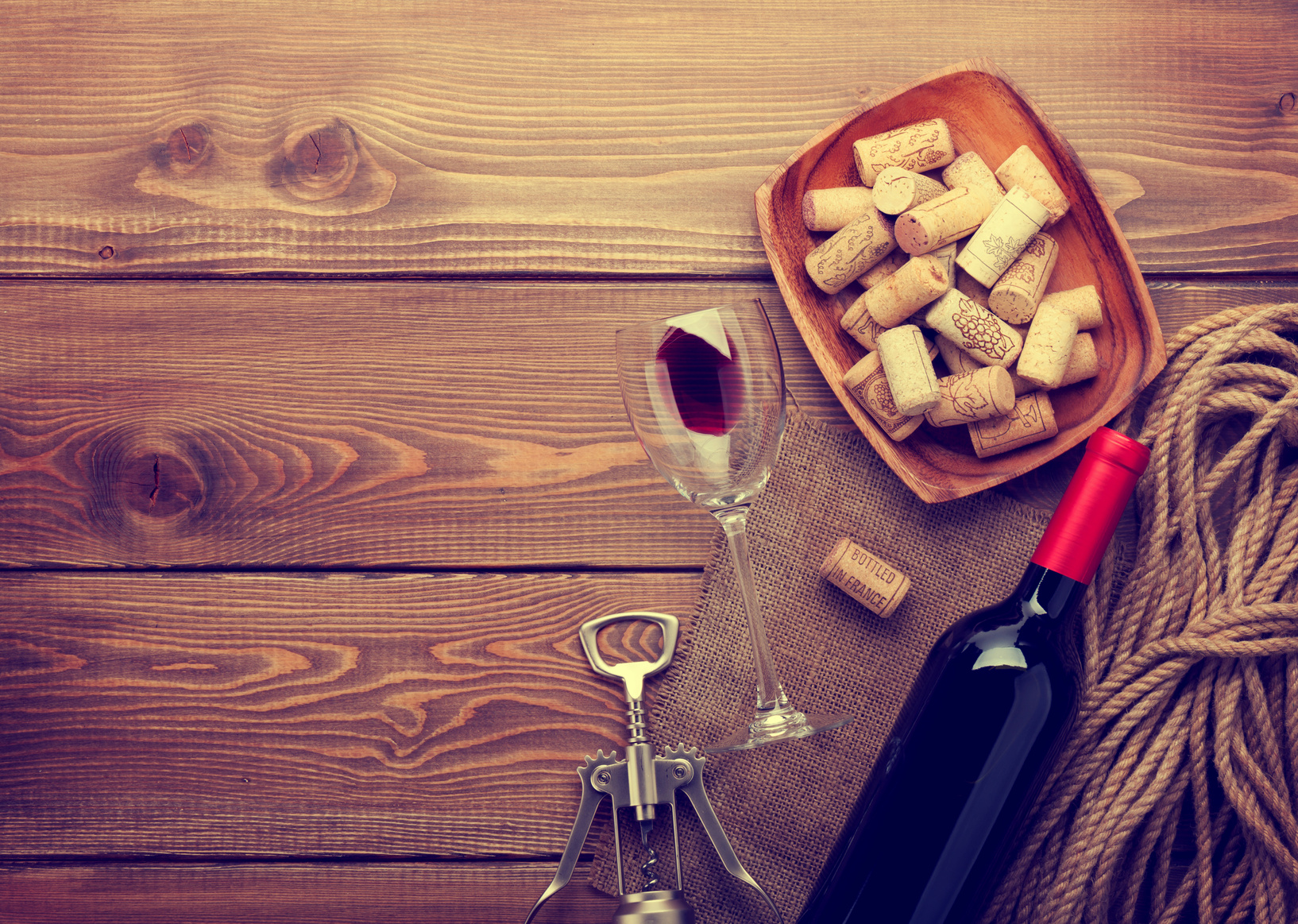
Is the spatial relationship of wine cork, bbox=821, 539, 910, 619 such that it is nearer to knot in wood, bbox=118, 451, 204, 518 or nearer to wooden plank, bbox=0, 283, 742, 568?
wooden plank, bbox=0, 283, 742, 568

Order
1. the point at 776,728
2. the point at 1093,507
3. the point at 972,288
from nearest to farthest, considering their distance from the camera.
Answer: the point at 1093,507 → the point at 776,728 → the point at 972,288

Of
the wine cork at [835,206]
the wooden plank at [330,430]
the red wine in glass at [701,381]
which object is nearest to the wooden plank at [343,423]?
the wooden plank at [330,430]

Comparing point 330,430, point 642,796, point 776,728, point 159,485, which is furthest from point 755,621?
point 159,485

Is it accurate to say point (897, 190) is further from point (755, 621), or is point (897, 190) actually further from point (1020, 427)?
point (755, 621)

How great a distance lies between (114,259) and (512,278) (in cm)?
48

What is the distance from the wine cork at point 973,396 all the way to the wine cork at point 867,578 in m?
0.16

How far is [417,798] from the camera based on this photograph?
0.98 metres

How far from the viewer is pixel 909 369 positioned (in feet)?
2.91

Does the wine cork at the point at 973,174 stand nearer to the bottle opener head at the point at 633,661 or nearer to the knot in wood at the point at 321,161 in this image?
the bottle opener head at the point at 633,661

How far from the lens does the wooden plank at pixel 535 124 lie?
102 cm

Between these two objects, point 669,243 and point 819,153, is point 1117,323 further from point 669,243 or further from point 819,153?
point 669,243

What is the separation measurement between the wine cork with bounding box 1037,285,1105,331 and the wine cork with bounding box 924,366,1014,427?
11cm

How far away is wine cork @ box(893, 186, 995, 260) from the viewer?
0.91 metres

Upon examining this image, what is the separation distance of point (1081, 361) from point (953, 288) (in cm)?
16
